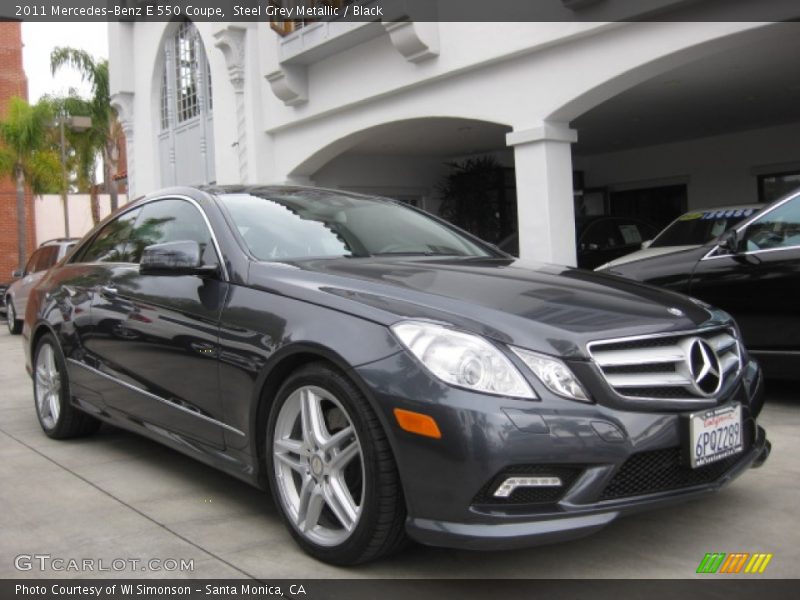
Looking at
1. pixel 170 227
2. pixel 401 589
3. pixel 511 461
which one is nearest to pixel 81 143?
pixel 170 227

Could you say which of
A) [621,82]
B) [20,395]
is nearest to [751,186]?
[621,82]

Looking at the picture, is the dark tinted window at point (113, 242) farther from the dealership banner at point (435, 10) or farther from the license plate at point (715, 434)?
the dealership banner at point (435, 10)

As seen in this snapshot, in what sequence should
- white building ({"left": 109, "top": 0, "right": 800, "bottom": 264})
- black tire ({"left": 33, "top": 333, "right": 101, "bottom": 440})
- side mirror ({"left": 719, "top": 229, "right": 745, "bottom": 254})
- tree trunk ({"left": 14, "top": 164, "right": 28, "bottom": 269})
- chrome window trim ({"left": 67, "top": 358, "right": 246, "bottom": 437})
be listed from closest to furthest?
chrome window trim ({"left": 67, "top": 358, "right": 246, "bottom": 437}), black tire ({"left": 33, "top": 333, "right": 101, "bottom": 440}), side mirror ({"left": 719, "top": 229, "right": 745, "bottom": 254}), white building ({"left": 109, "top": 0, "right": 800, "bottom": 264}), tree trunk ({"left": 14, "top": 164, "right": 28, "bottom": 269})

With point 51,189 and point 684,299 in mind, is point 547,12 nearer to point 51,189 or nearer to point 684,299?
point 684,299

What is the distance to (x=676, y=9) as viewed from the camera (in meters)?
8.10

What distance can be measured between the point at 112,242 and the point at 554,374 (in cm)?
330

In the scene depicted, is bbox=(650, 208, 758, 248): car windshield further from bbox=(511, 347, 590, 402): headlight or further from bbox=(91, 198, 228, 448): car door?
bbox=(511, 347, 590, 402): headlight

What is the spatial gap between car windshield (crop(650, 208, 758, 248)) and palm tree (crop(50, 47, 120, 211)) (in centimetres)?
1931

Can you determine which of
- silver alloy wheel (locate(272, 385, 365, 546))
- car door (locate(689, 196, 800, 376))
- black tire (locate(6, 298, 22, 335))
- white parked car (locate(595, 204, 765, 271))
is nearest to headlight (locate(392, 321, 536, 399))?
silver alloy wheel (locate(272, 385, 365, 546))

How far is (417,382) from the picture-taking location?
2.77 meters

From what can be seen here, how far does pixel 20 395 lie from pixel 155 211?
12.3 feet

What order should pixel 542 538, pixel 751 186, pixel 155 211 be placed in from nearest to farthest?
pixel 542 538 < pixel 155 211 < pixel 751 186

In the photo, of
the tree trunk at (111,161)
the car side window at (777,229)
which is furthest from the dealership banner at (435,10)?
the tree trunk at (111,161)

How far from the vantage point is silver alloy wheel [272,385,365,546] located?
3035mm
